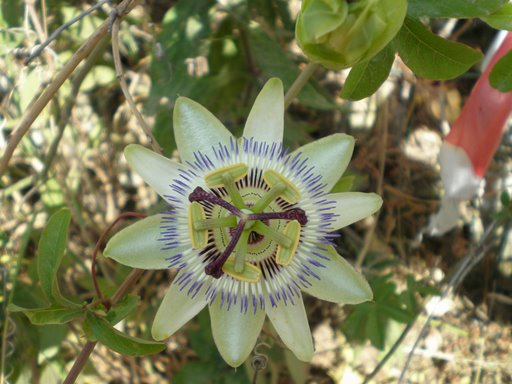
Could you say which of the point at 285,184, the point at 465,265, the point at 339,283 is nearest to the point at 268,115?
the point at 285,184

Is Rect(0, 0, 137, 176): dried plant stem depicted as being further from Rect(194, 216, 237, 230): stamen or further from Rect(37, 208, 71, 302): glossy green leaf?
Rect(194, 216, 237, 230): stamen

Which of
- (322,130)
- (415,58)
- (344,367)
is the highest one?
(415,58)

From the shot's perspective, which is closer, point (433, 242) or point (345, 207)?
point (345, 207)

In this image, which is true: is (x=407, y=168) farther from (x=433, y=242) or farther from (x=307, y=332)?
(x=307, y=332)

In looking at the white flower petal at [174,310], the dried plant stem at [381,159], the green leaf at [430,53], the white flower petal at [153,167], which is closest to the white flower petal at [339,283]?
the white flower petal at [174,310]

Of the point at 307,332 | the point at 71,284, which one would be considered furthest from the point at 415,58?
the point at 71,284

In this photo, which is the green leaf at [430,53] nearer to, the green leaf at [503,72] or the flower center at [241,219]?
the green leaf at [503,72]
